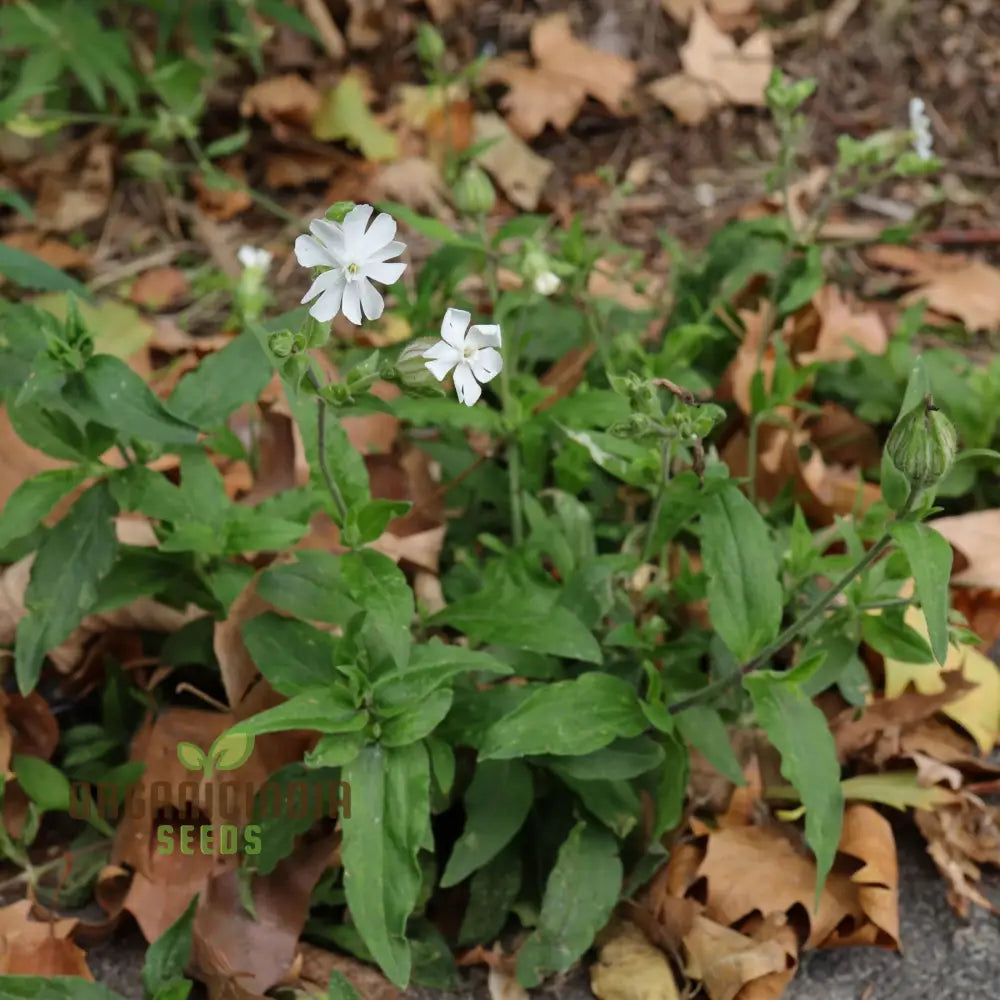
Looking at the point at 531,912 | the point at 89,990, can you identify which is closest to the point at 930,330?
the point at 531,912

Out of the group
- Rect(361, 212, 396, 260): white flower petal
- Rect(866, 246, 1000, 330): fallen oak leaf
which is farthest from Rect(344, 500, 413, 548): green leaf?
Rect(866, 246, 1000, 330): fallen oak leaf

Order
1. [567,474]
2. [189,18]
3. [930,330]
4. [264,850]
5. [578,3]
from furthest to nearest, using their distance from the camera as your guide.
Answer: [578,3] → [189,18] → [930,330] → [567,474] → [264,850]

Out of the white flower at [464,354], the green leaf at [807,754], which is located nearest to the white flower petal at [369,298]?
the white flower at [464,354]

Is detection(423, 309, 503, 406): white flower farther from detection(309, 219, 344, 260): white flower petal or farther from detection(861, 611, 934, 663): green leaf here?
detection(861, 611, 934, 663): green leaf

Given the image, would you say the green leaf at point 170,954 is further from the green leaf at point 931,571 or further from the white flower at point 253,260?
the white flower at point 253,260

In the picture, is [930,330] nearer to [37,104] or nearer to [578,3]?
[578,3]

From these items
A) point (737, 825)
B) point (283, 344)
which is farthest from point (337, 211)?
point (737, 825)
